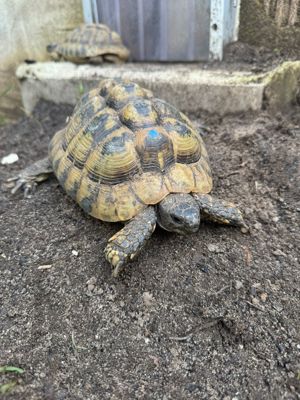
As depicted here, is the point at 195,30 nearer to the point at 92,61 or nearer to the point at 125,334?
the point at 92,61

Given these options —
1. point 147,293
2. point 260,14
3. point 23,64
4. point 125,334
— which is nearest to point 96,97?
point 147,293

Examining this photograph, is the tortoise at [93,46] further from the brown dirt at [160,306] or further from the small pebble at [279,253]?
the small pebble at [279,253]

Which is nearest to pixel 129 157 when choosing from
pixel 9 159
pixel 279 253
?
pixel 279 253

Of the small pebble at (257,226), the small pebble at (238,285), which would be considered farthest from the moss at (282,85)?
the small pebble at (238,285)

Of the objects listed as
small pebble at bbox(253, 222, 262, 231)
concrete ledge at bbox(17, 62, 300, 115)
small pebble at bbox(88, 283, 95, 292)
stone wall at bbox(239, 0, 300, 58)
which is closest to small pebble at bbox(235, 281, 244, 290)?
small pebble at bbox(253, 222, 262, 231)

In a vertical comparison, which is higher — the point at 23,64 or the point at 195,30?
the point at 195,30

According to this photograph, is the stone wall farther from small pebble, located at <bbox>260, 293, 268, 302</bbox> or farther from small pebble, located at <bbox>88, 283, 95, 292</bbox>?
small pebble, located at <bbox>88, 283, 95, 292</bbox>
